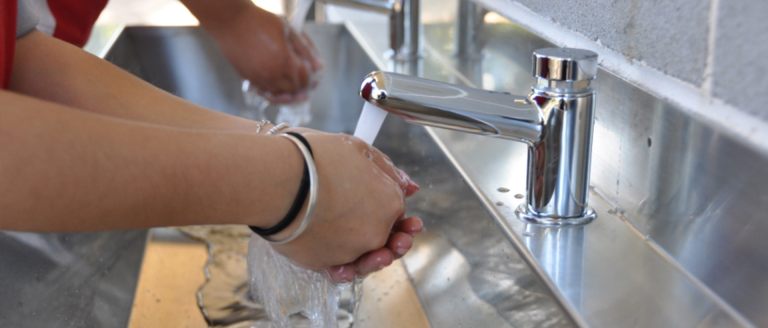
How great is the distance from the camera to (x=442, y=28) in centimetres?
112

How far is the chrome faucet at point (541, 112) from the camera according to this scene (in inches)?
22.5

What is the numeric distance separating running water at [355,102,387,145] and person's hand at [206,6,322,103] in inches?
17.3

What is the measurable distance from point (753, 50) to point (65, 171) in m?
0.37

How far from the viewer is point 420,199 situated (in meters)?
0.89

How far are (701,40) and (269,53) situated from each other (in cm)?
62

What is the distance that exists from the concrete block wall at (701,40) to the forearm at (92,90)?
291mm

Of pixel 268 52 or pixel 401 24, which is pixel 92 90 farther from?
pixel 401 24

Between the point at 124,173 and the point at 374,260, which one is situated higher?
the point at 124,173

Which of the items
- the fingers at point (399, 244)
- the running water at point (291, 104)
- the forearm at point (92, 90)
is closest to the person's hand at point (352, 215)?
the fingers at point (399, 244)

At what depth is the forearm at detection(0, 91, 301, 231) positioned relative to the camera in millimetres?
425

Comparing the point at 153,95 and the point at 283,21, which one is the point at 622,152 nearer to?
the point at 153,95

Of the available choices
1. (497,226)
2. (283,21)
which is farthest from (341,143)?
(283,21)

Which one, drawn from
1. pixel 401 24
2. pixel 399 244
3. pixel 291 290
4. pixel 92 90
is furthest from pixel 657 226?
pixel 401 24

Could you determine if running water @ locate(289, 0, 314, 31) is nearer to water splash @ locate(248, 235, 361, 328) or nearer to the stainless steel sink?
the stainless steel sink
